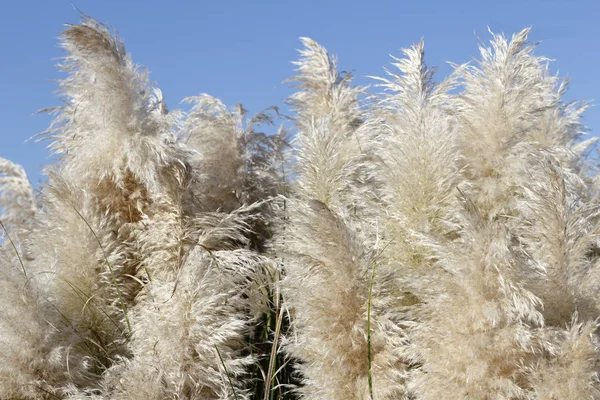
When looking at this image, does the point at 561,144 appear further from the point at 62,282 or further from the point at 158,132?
the point at 62,282

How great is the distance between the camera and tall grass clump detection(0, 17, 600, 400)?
7.43ft

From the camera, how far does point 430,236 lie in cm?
235

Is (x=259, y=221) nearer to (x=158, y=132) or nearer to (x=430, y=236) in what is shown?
(x=158, y=132)

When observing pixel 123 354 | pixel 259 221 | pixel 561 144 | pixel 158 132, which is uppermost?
pixel 561 144

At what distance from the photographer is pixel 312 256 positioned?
2328mm

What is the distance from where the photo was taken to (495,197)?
2.88 metres

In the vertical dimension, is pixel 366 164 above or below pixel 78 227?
above

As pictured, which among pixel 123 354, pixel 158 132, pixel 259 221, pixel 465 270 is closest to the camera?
pixel 465 270

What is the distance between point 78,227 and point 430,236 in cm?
140

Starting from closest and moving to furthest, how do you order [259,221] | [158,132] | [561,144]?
[158,132] < [259,221] < [561,144]

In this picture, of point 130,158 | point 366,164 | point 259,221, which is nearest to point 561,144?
point 366,164

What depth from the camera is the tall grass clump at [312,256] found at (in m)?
2.27

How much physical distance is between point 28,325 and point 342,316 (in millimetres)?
1142

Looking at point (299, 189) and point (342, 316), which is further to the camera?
point (299, 189)
